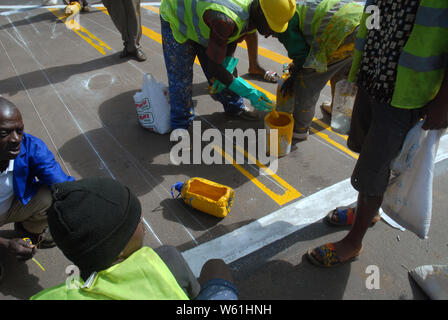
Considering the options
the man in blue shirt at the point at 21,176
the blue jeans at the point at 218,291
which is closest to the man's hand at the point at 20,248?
the man in blue shirt at the point at 21,176

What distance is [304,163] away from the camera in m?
3.25

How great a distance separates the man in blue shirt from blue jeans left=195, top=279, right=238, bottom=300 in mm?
1379

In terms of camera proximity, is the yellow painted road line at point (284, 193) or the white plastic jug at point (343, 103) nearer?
the white plastic jug at point (343, 103)

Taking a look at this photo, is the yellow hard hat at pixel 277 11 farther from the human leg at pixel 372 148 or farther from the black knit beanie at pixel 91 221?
the black knit beanie at pixel 91 221

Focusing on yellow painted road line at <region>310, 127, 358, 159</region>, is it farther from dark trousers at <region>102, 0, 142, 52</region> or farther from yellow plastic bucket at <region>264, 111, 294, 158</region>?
dark trousers at <region>102, 0, 142, 52</region>

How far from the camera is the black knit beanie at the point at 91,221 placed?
1091 millimetres

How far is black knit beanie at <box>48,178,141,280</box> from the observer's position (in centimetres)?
109

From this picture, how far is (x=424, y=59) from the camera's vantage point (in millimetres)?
1449

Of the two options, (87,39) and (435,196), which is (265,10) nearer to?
(435,196)

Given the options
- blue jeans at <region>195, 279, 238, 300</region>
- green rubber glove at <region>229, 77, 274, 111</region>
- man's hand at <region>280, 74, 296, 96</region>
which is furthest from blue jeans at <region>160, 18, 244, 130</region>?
blue jeans at <region>195, 279, 238, 300</region>

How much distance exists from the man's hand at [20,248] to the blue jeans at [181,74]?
1885mm

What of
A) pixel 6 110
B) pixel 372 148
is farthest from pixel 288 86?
pixel 6 110

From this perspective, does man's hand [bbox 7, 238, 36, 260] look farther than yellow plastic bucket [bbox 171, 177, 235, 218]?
No

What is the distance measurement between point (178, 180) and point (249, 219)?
0.83 metres
